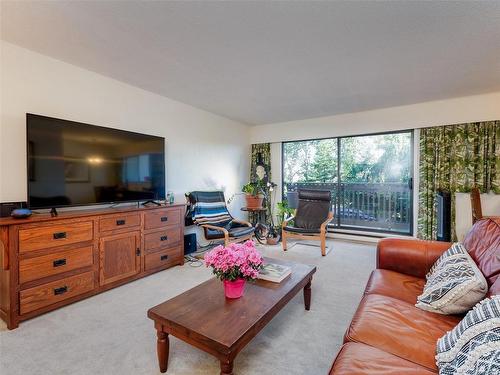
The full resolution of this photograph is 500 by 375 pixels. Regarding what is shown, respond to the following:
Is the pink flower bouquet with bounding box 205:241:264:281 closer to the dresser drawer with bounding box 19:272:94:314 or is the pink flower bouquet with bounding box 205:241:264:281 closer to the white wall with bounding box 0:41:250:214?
the dresser drawer with bounding box 19:272:94:314

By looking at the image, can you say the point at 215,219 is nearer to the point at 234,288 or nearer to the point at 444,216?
the point at 234,288

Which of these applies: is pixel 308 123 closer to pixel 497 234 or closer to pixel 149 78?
pixel 149 78

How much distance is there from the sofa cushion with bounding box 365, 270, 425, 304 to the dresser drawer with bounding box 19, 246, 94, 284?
2.44 m

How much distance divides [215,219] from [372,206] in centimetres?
297

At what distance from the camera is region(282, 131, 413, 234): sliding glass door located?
434 centimetres

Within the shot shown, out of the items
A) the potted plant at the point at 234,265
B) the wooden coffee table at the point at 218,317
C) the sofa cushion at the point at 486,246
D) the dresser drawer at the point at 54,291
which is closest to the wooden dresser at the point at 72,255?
the dresser drawer at the point at 54,291

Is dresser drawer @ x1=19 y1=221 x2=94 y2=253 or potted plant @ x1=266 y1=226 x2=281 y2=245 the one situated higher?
dresser drawer @ x1=19 y1=221 x2=94 y2=253

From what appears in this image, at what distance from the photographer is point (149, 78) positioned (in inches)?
118

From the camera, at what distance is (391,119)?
13.7 ft

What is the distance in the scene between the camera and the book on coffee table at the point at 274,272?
1.92m

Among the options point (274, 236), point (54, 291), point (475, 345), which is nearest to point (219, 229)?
point (274, 236)

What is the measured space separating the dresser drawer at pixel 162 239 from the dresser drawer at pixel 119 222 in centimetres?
23

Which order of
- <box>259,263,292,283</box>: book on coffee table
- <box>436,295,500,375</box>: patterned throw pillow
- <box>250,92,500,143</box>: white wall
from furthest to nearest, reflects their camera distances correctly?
<box>250,92,500,143</box>: white wall
<box>259,263,292,283</box>: book on coffee table
<box>436,295,500,375</box>: patterned throw pillow

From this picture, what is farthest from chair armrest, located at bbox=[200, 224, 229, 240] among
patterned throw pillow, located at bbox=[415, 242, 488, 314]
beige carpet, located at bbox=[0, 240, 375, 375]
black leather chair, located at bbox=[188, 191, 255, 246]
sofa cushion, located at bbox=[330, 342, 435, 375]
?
sofa cushion, located at bbox=[330, 342, 435, 375]
